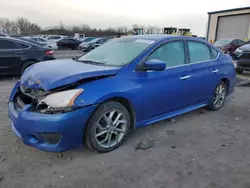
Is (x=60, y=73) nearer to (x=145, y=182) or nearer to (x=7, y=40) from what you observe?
(x=145, y=182)

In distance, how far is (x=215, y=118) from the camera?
4668 millimetres

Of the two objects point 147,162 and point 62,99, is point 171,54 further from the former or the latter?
point 62,99

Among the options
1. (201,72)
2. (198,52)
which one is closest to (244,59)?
(198,52)

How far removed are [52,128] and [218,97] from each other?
142 inches

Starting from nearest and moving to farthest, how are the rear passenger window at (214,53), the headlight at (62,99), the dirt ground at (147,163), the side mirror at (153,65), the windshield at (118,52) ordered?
the dirt ground at (147,163) → the headlight at (62,99) → the side mirror at (153,65) → the windshield at (118,52) → the rear passenger window at (214,53)

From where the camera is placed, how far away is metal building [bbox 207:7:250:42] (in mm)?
27562

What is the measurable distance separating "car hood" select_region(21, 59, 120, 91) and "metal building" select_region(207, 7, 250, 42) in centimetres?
2767

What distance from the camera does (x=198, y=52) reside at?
4.45 metres

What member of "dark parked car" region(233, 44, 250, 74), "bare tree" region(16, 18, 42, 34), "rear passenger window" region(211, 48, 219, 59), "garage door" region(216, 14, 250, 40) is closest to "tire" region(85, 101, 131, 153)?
"rear passenger window" region(211, 48, 219, 59)

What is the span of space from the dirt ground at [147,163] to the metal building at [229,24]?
2680cm

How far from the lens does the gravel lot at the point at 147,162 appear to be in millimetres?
2609

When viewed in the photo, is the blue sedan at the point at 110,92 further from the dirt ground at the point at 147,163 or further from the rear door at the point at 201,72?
the dirt ground at the point at 147,163

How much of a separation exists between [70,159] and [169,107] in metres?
1.72

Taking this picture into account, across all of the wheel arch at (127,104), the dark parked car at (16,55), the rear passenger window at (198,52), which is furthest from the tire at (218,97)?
the dark parked car at (16,55)
